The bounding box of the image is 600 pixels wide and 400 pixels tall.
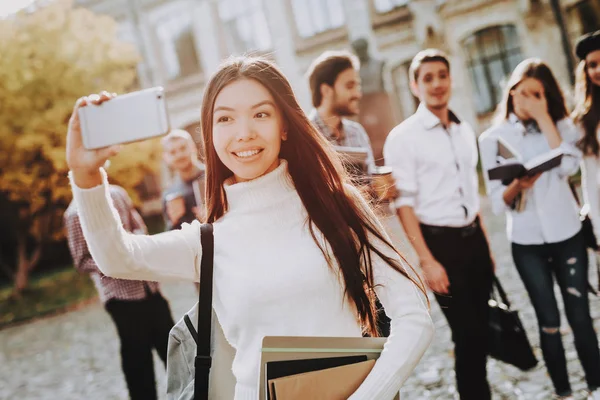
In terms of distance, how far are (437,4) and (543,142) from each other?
1295 centimetres

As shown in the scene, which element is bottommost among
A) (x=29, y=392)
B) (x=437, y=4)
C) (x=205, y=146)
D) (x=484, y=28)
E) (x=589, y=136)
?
(x=29, y=392)

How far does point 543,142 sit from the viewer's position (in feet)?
11.1

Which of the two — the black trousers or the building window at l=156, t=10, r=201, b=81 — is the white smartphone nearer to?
the black trousers

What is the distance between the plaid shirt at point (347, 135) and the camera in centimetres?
319

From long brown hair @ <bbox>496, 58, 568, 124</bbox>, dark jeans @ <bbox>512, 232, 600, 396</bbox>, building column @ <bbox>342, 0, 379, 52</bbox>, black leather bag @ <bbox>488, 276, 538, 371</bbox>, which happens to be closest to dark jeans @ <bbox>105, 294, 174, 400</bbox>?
black leather bag @ <bbox>488, 276, 538, 371</bbox>

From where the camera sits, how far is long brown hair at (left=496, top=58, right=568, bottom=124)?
3336 millimetres

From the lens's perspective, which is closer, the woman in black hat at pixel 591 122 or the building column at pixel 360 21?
the woman in black hat at pixel 591 122

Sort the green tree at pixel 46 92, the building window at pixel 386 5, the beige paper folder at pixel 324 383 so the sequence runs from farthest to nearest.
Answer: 1. the building window at pixel 386 5
2. the green tree at pixel 46 92
3. the beige paper folder at pixel 324 383

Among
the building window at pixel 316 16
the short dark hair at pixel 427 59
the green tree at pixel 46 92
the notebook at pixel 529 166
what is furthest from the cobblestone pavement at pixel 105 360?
the building window at pixel 316 16

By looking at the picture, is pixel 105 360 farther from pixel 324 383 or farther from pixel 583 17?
pixel 583 17

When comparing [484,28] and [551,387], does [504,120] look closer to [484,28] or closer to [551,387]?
[551,387]

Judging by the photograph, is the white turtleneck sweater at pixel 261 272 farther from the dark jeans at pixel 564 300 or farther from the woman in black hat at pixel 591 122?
the woman in black hat at pixel 591 122

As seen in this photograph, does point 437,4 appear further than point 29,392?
Yes

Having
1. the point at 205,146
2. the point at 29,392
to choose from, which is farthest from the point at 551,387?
the point at 29,392
